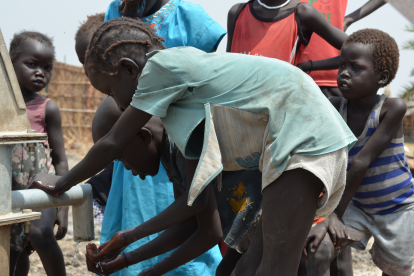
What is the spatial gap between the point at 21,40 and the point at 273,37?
5.51 ft

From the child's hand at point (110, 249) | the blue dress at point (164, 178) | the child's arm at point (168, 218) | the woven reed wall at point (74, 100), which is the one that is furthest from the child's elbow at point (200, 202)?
the woven reed wall at point (74, 100)

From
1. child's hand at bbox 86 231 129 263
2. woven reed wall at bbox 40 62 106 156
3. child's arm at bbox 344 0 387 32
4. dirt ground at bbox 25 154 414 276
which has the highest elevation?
child's arm at bbox 344 0 387 32

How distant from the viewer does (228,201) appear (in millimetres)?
2098

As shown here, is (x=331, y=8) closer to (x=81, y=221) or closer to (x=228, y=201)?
(x=228, y=201)

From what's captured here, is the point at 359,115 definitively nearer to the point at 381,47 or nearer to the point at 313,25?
the point at 381,47

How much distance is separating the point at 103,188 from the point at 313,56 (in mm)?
1700

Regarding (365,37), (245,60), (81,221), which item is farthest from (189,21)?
(81,221)

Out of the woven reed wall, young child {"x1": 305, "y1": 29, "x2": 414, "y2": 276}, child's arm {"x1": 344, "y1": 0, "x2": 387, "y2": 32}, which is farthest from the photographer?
the woven reed wall

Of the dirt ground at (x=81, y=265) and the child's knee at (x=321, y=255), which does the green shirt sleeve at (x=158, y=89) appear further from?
the dirt ground at (x=81, y=265)

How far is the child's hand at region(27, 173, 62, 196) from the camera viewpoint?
5.75 ft

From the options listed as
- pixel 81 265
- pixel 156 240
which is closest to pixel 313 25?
pixel 156 240

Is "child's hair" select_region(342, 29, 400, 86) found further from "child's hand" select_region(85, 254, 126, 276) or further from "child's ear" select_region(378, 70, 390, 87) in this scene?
"child's hand" select_region(85, 254, 126, 276)

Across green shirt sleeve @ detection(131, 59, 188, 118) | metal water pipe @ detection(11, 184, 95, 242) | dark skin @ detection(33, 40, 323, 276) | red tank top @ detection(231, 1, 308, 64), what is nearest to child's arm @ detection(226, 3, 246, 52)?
red tank top @ detection(231, 1, 308, 64)

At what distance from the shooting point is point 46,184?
178 cm
